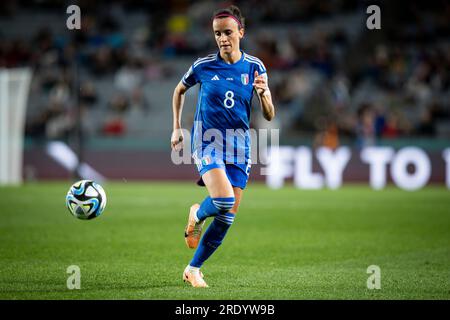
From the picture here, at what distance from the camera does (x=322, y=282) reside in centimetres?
771

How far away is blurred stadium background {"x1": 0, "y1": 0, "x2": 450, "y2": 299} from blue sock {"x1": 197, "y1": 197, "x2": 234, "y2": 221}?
68 cm

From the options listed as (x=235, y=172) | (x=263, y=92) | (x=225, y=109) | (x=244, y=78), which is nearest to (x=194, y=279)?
(x=235, y=172)

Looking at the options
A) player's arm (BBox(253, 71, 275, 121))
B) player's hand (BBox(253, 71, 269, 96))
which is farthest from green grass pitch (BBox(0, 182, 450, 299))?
player's hand (BBox(253, 71, 269, 96))

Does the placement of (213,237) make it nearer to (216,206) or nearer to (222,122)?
(216,206)

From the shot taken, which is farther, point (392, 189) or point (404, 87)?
point (404, 87)

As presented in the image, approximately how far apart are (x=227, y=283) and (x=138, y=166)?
1793cm

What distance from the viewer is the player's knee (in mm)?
7211

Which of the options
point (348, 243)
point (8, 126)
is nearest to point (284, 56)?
point (8, 126)

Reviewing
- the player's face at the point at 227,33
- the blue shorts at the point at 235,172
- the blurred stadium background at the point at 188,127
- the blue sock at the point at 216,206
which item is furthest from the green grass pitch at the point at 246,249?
the player's face at the point at 227,33

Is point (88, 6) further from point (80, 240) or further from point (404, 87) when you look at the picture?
point (80, 240)

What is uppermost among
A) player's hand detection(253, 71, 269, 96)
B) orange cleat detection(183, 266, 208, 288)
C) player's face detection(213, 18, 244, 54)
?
player's face detection(213, 18, 244, 54)

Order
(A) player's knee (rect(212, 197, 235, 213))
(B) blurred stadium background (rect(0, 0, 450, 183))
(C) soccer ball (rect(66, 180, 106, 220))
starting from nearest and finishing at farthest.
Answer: (A) player's knee (rect(212, 197, 235, 213)), (C) soccer ball (rect(66, 180, 106, 220)), (B) blurred stadium background (rect(0, 0, 450, 183))

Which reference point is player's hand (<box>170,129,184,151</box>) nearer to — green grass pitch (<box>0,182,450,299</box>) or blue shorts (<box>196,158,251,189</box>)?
blue shorts (<box>196,158,251,189</box>)

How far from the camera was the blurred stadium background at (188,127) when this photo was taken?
27.5ft
